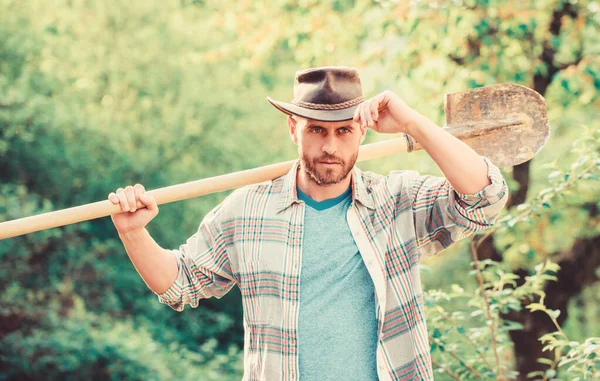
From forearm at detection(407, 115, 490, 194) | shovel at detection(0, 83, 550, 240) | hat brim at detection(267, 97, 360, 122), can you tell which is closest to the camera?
forearm at detection(407, 115, 490, 194)

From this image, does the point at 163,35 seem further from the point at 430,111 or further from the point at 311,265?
the point at 311,265

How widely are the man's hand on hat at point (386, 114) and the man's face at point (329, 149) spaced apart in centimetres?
10

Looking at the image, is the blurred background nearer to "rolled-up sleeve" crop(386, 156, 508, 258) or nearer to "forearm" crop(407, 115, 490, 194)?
"rolled-up sleeve" crop(386, 156, 508, 258)

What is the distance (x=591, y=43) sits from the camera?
17.7 ft

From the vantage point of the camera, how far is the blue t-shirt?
7.75 ft

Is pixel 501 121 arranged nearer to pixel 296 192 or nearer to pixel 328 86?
pixel 328 86

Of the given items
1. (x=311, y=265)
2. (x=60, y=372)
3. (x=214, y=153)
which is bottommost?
(x=60, y=372)

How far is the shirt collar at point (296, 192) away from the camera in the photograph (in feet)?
8.32

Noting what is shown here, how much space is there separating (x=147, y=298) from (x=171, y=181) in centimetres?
135

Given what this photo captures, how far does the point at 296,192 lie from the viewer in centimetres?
260

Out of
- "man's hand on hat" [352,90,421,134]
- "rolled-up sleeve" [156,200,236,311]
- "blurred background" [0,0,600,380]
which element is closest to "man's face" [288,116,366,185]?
"man's hand on hat" [352,90,421,134]

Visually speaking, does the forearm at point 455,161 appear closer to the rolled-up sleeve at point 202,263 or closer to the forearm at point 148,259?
the rolled-up sleeve at point 202,263

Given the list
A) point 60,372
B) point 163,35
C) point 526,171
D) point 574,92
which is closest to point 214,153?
point 163,35

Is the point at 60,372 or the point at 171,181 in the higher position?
the point at 171,181
